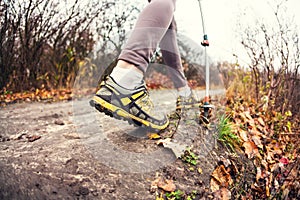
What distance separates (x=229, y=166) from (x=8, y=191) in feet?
3.71

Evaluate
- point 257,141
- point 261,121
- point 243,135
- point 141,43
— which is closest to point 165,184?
point 141,43

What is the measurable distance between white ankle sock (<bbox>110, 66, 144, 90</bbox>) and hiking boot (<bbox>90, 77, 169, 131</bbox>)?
20mm

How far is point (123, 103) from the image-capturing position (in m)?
1.26

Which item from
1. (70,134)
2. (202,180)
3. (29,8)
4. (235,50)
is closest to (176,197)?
(202,180)

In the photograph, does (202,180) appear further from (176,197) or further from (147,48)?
(147,48)

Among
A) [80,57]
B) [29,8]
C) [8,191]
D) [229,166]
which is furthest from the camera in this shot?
[80,57]

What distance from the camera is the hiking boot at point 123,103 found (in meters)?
1.24

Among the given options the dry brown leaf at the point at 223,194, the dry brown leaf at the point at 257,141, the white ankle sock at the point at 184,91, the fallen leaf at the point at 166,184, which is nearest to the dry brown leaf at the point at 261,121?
the dry brown leaf at the point at 257,141

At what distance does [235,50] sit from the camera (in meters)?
2.98

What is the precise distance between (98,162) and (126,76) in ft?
1.39

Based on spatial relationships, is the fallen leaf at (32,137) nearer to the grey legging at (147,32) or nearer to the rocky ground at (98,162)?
the rocky ground at (98,162)

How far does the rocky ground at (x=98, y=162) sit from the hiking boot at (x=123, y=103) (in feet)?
0.53

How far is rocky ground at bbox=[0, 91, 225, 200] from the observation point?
1.00m

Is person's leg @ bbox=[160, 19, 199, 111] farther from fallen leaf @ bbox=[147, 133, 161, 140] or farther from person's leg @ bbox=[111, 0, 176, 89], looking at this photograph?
fallen leaf @ bbox=[147, 133, 161, 140]
